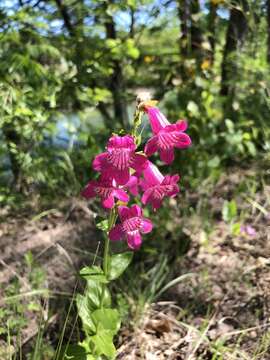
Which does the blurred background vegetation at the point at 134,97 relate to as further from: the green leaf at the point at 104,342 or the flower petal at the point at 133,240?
the flower petal at the point at 133,240

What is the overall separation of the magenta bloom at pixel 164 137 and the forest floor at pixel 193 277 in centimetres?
68

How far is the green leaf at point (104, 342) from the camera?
1.80 meters

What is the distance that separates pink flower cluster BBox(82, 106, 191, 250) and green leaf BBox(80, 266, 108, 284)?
14 cm

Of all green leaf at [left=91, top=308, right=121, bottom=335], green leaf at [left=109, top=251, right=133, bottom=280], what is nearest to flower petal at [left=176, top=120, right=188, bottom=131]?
green leaf at [left=109, top=251, right=133, bottom=280]

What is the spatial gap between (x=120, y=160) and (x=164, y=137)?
0.54ft

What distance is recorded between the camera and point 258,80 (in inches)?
134

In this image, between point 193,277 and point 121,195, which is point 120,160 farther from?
point 193,277

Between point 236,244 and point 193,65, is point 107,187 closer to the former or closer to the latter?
point 236,244

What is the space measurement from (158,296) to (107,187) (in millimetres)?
1066

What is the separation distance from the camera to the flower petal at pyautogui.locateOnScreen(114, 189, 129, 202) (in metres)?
1.58

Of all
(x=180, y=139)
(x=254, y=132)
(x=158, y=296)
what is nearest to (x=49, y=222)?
(x=158, y=296)

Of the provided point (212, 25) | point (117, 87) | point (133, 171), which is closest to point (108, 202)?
point (133, 171)

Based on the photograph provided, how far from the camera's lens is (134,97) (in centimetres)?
324

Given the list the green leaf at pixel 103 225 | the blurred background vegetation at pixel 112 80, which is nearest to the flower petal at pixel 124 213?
the green leaf at pixel 103 225
